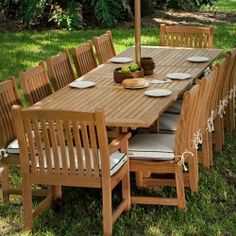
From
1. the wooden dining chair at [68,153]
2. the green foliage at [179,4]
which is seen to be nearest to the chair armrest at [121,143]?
the wooden dining chair at [68,153]

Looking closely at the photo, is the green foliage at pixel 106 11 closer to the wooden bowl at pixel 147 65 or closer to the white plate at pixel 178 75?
the wooden bowl at pixel 147 65

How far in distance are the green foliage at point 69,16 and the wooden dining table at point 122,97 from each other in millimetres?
6641

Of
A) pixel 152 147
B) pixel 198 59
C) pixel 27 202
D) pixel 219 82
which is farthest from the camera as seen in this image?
pixel 198 59

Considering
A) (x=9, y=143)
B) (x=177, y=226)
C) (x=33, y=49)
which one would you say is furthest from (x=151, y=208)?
(x=33, y=49)

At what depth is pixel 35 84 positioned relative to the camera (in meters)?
6.07

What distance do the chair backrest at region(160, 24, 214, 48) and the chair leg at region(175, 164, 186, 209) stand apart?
11.5 ft

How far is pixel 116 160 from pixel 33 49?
708 centimetres

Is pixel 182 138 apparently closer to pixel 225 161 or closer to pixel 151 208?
pixel 151 208

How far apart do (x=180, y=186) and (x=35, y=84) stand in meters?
1.61

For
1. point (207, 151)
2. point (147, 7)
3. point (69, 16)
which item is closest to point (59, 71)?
point (207, 151)

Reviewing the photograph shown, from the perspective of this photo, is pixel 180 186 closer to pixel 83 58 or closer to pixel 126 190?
pixel 126 190

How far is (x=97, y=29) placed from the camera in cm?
1400

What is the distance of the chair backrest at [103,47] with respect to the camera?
311 inches

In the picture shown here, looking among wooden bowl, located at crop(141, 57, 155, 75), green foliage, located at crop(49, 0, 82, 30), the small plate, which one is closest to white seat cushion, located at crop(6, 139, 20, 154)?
wooden bowl, located at crop(141, 57, 155, 75)
